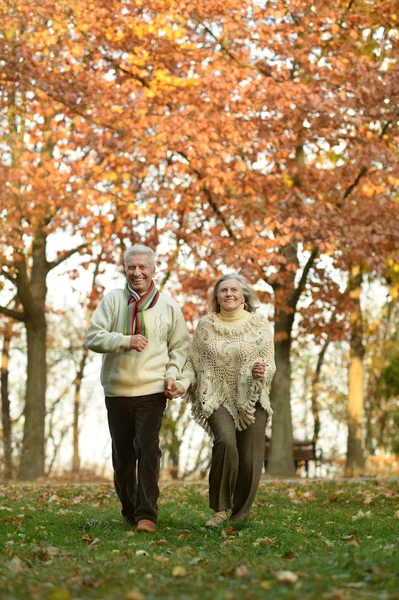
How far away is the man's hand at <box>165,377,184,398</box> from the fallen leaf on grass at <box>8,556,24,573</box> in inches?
84.8

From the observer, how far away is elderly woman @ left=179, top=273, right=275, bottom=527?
308 inches

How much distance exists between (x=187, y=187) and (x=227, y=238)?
1782 millimetres

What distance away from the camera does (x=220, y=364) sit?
316 inches

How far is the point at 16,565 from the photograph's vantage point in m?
5.69

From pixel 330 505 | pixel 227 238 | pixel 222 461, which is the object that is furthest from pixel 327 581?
pixel 227 238

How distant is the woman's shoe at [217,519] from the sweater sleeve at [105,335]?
1604mm

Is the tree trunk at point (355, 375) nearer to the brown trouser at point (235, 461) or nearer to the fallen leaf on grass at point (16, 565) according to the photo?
the brown trouser at point (235, 461)

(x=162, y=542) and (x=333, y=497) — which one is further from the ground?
(x=333, y=497)

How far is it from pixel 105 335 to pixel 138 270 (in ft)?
2.07

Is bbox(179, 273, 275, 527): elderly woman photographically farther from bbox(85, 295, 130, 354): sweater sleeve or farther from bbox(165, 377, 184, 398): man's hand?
bbox(85, 295, 130, 354): sweater sleeve

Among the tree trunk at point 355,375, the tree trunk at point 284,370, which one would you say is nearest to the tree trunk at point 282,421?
the tree trunk at point 284,370

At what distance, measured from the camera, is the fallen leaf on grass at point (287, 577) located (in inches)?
187

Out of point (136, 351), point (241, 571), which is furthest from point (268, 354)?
point (241, 571)

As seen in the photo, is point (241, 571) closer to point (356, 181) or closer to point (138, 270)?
point (138, 270)
